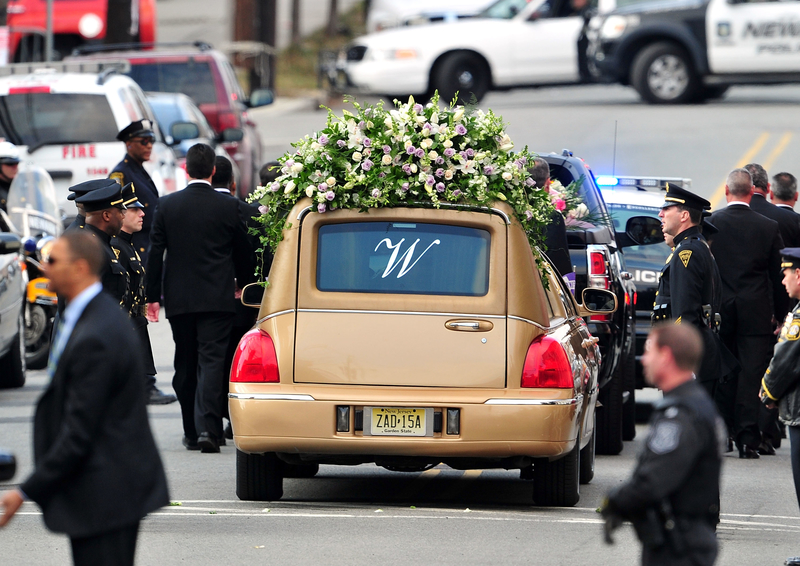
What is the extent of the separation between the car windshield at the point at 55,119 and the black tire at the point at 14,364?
305 cm

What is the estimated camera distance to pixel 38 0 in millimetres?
28688

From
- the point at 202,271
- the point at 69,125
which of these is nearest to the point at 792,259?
the point at 202,271

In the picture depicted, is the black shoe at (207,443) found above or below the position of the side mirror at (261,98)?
below

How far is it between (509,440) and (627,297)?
3606mm

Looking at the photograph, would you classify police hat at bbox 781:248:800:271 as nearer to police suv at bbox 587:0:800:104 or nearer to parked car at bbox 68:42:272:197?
parked car at bbox 68:42:272:197

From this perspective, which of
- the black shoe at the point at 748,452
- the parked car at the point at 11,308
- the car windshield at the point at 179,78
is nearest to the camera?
the black shoe at the point at 748,452

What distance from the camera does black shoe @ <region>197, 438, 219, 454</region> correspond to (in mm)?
9867

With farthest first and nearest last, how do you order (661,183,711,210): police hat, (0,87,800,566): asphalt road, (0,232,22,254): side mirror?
(0,232,22,254): side mirror → (661,183,711,210): police hat → (0,87,800,566): asphalt road

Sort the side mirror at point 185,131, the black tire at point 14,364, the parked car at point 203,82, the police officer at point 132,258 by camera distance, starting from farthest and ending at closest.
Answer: the parked car at point 203,82 < the side mirror at point 185,131 < the black tire at point 14,364 < the police officer at point 132,258

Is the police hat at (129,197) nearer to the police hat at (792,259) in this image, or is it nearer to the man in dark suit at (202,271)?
the man in dark suit at (202,271)

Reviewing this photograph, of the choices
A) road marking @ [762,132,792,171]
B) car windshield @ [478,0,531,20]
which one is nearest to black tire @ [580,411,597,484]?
road marking @ [762,132,792,171]

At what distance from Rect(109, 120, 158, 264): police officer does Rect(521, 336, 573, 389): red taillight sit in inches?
191

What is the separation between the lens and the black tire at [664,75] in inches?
1006

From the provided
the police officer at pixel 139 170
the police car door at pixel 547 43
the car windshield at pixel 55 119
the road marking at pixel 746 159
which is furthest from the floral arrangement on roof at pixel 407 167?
the police car door at pixel 547 43
